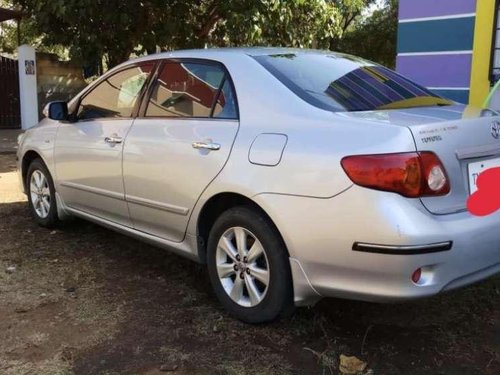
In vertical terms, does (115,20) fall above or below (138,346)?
above

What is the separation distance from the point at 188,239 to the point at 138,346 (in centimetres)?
75

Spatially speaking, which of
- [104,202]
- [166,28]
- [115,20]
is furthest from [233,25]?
[104,202]

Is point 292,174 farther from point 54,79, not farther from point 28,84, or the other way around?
point 54,79

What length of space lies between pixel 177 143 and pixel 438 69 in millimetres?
4977

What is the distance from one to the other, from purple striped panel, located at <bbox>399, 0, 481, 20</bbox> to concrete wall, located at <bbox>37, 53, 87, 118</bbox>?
8.87 metres

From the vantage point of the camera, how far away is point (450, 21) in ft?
24.3

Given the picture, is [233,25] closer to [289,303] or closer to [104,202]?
[104,202]

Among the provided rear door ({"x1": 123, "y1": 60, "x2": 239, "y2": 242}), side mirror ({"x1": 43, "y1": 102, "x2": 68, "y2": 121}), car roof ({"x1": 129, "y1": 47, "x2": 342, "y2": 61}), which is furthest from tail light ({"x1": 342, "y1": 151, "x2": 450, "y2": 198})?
side mirror ({"x1": 43, "y1": 102, "x2": 68, "y2": 121})

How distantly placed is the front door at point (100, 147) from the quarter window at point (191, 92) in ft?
0.70

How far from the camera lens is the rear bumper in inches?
107

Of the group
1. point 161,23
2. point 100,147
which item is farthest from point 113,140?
point 161,23

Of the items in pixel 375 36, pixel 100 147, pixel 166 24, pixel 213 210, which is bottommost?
pixel 213 210

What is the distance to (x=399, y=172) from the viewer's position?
2750mm

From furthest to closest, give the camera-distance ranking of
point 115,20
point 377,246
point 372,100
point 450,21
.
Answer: point 115,20, point 450,21, point 372,100, point 377,246
